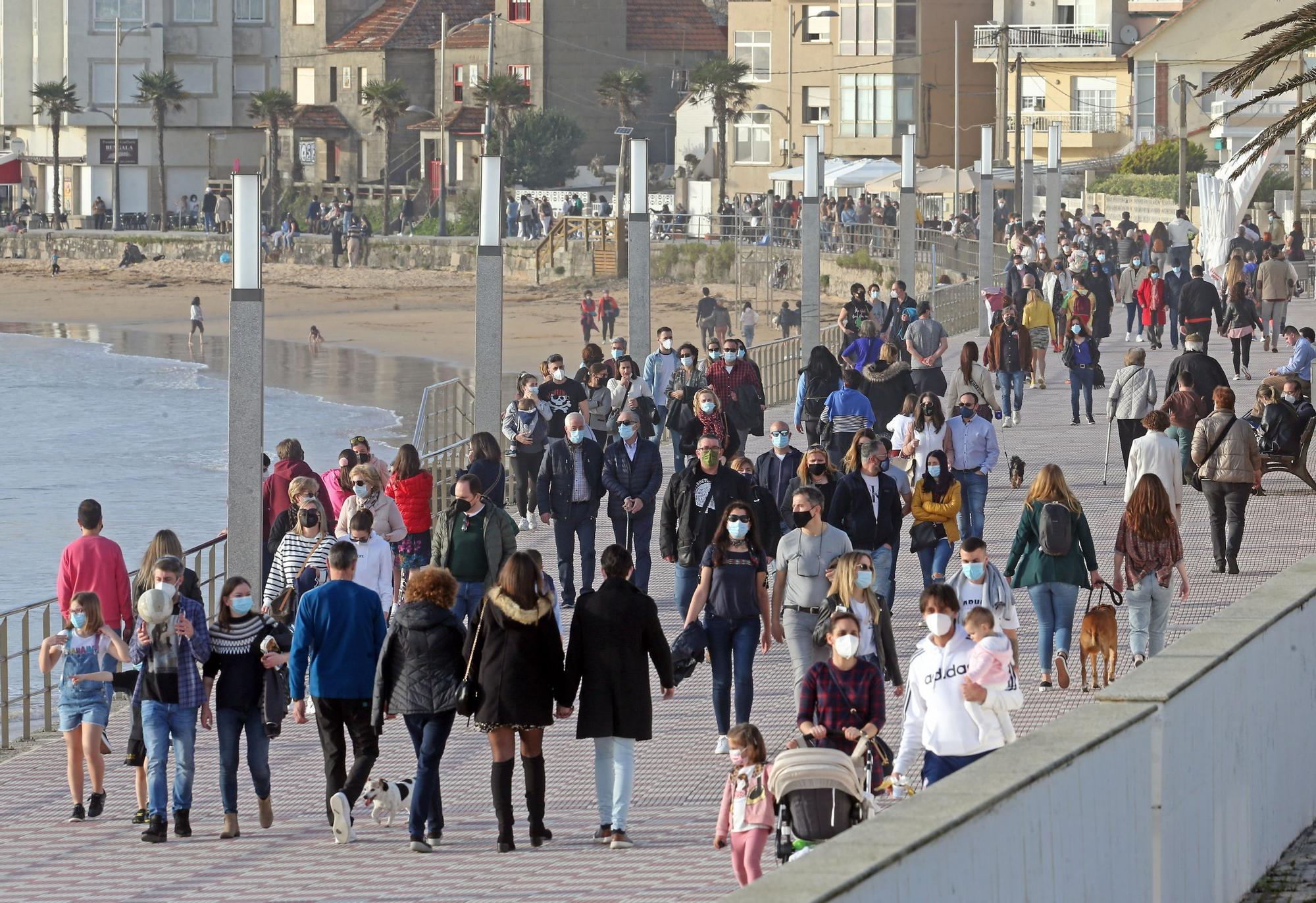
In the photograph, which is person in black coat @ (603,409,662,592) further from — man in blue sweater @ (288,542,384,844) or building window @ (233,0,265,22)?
building window @ (233,0,265,22)

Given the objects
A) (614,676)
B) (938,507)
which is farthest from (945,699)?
(938,507)

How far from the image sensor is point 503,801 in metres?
9.19

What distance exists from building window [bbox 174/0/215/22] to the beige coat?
78.0 m

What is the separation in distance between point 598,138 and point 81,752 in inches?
2877

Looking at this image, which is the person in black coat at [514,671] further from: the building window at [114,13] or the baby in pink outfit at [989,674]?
the building window at [114,13]

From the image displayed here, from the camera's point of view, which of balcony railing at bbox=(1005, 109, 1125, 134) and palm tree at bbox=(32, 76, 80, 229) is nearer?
balcony railing at bbox=(1005, 109, 1125, 134)

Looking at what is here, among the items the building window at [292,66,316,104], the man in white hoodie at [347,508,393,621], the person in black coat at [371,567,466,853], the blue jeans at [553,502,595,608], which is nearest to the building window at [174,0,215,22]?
the building window at [292,66,316,104]

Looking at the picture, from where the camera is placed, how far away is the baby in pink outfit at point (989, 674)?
8500mm

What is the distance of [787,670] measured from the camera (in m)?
12.8

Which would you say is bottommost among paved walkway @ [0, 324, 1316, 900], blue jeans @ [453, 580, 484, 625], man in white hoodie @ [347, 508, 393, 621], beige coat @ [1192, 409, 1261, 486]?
paved walkway @ [0, 324, 1316, 900]

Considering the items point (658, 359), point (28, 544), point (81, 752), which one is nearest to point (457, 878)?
point (81, 752)

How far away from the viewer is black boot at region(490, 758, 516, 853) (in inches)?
360

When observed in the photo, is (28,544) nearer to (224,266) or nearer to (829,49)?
(224,266)

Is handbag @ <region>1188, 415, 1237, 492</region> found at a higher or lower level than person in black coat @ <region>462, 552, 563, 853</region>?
higher
